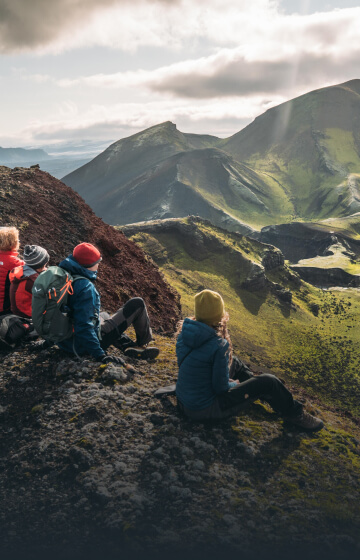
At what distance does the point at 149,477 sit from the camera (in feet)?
20.2

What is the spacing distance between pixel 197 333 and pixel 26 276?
4.49 metres

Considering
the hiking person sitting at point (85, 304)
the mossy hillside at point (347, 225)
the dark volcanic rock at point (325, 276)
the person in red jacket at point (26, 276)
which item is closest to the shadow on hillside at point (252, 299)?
the person in red jacket at point (26, 276)

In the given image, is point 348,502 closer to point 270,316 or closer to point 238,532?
point 238,532

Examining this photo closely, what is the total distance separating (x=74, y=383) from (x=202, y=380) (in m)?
3.16

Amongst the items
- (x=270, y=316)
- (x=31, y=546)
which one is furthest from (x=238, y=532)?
(x=270, y=316)

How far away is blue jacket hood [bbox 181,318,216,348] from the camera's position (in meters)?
6.36

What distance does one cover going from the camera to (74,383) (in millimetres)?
8086

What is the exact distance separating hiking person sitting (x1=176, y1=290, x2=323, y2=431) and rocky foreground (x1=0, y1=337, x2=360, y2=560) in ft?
2.11

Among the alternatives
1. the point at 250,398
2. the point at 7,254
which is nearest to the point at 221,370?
the point at 250,398

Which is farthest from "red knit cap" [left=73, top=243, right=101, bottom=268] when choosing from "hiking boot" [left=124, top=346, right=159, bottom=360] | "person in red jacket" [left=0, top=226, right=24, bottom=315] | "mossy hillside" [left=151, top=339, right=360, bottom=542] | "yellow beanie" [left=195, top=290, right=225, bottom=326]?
"mossy hillside" [left=151, top=339, right=360, bottom=542]

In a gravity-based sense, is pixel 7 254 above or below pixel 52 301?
above

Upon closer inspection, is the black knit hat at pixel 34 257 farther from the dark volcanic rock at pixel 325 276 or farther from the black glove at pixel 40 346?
the dark volcanic rock at pixel 325 276

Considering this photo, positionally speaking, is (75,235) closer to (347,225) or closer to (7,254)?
(7,254)

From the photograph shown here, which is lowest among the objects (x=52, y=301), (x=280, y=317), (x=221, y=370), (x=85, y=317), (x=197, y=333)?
A: (x=280, y=317)
